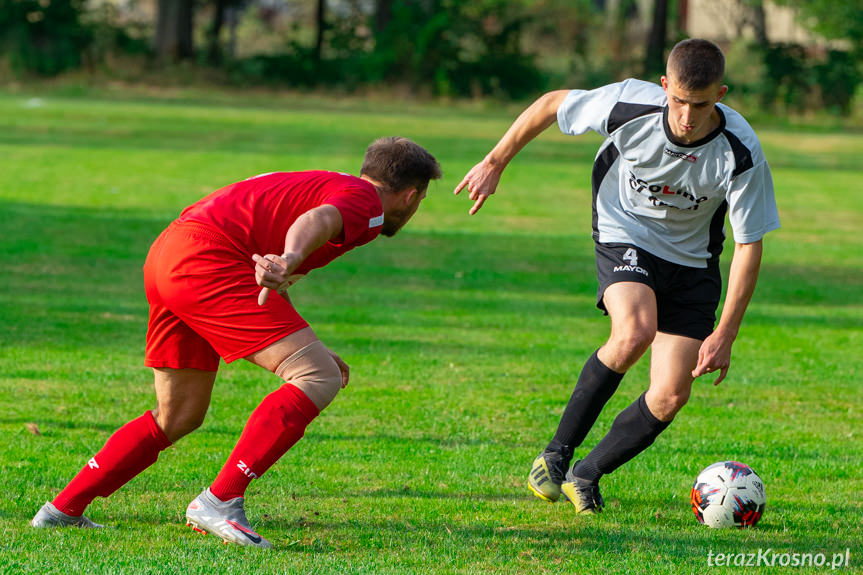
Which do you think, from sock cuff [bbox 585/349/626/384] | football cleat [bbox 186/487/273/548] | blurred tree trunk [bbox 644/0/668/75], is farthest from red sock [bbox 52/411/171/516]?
blurred tree trunk [bbox 644/0/668/75]

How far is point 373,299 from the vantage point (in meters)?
11.1

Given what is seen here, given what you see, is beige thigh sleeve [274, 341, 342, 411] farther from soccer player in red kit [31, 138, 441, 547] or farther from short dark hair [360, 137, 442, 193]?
short dark hair [360, 137, 442, 193]

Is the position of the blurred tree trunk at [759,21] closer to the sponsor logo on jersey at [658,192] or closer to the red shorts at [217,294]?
the sponsor logo on jersey at [658,192]

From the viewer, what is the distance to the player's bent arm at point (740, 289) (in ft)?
16.3

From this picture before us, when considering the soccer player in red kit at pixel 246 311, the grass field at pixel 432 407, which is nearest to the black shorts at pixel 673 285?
the grass field at pixel 432 407

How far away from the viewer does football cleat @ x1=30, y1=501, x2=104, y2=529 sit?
4.83 metres

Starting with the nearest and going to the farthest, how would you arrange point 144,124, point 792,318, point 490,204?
point 792,318, point 490,204, point 144,124

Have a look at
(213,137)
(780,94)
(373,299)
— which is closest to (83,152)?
(213,137)

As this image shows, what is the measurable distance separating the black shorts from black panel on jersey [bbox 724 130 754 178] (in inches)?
23.8

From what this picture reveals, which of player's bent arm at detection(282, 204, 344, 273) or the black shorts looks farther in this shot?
the black shorts

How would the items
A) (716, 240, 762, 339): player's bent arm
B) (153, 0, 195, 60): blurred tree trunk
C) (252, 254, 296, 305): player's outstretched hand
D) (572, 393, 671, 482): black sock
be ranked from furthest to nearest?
(153, 0, 195, 60): blurred tree trunk, (572, 393, 671, 482): black sock, (716, 240, 762, 339): player's bent arm, (252, 254, 296, 305): player's outstretched hand

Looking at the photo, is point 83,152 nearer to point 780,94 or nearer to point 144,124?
point 144,124

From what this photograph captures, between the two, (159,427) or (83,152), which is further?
(83,152)

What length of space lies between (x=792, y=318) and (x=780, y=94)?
3604cm
